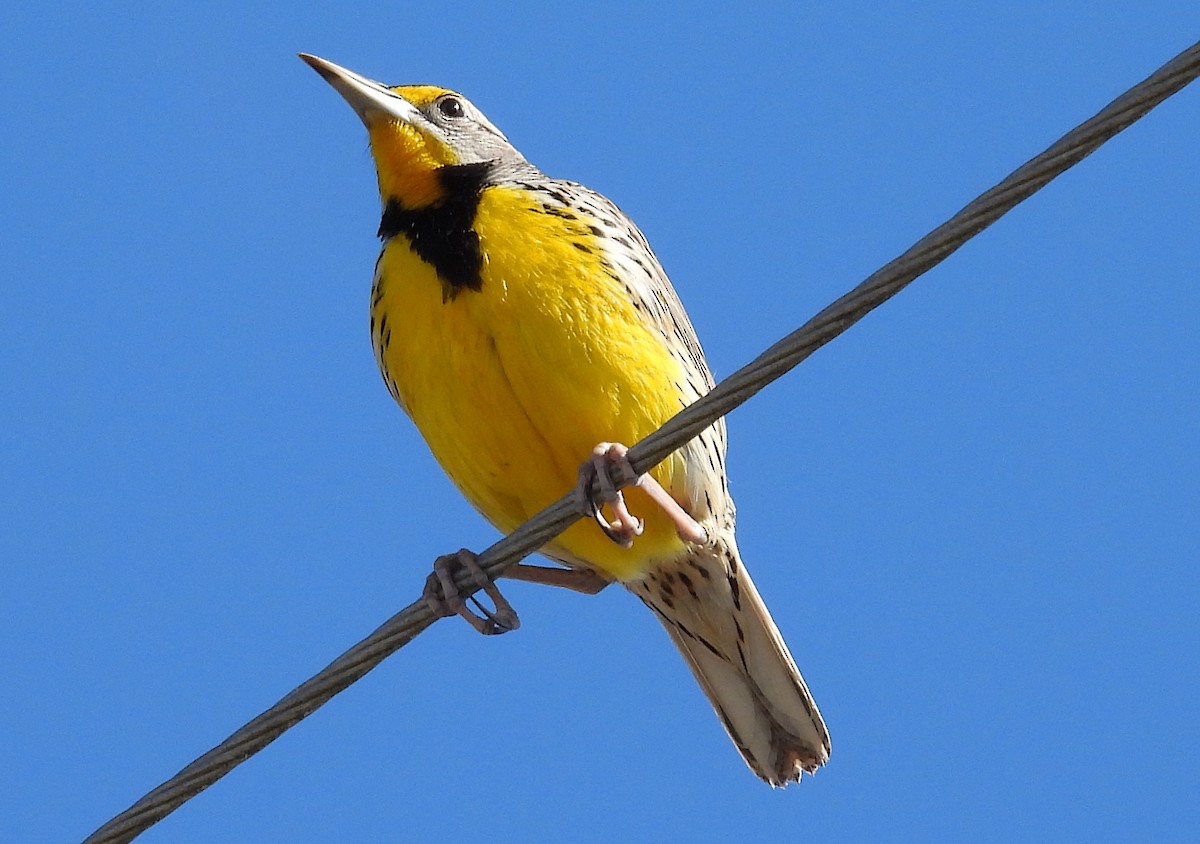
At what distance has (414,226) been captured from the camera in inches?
190

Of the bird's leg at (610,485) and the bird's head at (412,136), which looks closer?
the bird's leg at (610,485)

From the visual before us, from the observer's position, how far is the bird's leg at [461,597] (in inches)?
177

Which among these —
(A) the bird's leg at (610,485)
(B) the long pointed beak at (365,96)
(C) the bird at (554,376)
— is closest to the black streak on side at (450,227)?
(C) the bird at (554,376)

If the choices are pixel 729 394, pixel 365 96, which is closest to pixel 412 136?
pixel 365 96

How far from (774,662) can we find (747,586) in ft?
0.88

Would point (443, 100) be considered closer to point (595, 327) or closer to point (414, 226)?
point (414, 226)

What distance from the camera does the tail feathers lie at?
17.0 feet

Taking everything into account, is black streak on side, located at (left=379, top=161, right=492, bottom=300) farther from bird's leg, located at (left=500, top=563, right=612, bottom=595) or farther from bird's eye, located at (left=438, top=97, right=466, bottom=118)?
bird's leg, located at (left=500, top=563, right=612, bottom=595)

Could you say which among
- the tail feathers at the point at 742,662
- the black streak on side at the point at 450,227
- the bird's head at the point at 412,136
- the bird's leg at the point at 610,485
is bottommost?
the bird's leg at the point at 610,485

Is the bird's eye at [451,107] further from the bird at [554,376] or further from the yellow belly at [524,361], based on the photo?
the yellow belly at [524,361]

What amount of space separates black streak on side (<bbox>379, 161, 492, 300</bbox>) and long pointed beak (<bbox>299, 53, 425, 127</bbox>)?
0.23 meters

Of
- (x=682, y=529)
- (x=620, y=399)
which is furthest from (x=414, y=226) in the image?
(x=682, y=529)

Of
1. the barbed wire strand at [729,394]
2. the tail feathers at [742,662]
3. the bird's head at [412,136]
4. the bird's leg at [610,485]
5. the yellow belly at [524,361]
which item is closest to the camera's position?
the barbed wire strand at [729,394]

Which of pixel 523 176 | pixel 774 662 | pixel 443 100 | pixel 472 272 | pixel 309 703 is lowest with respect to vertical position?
pixel 309 703
